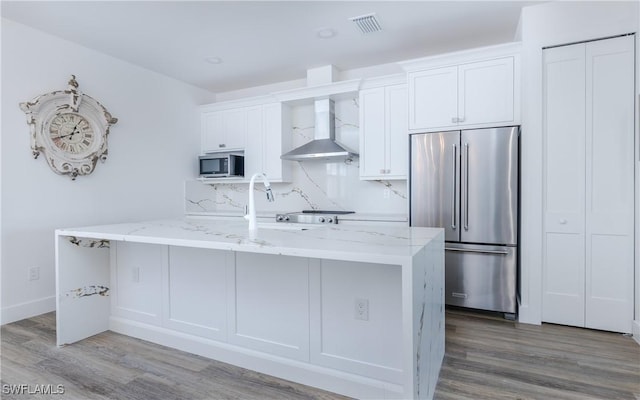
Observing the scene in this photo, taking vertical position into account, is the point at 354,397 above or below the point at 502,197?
below

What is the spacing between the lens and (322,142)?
13.6ft

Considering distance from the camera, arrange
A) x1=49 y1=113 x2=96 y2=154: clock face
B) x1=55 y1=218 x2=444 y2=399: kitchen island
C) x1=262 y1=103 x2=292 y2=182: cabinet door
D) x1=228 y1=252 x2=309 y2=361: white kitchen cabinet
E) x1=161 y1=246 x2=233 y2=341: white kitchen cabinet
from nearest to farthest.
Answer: x1=55 y1=218 x2=444 y2=399: kitchen island
x1=228 y1=252 x2=309 y2=361: white kitchen cabinet
x1=161 y1=246 x2=233 y2=341: white kitchen cabinet
x1=49 y1=113 x2=96 y2=154: clock face
x1=262 y1=103 x2=292 y2=182: cabinet door

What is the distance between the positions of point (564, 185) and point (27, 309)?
4795 millimetres

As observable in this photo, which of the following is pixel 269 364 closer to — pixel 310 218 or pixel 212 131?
pixel 310 218

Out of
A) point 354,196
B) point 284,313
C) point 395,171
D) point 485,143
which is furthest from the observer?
point 354,196

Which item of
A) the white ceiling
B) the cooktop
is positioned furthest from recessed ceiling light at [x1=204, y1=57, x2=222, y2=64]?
the cooktop

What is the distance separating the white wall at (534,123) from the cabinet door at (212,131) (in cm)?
373

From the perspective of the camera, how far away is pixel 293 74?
4457 millimetres

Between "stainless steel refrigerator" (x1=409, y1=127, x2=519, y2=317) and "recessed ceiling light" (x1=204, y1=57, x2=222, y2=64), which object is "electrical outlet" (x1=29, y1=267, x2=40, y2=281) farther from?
"stainless steel refrigerator" (x1=409, y1=127, x2=519, y2=317)

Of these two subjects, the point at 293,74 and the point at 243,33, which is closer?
the point at 243,33

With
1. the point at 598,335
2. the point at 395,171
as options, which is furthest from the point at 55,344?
the point at 598,335

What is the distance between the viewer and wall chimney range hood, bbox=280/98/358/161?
13.2 feet

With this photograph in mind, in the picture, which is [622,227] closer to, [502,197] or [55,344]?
[502,197]

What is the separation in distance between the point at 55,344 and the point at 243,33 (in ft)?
9.90
